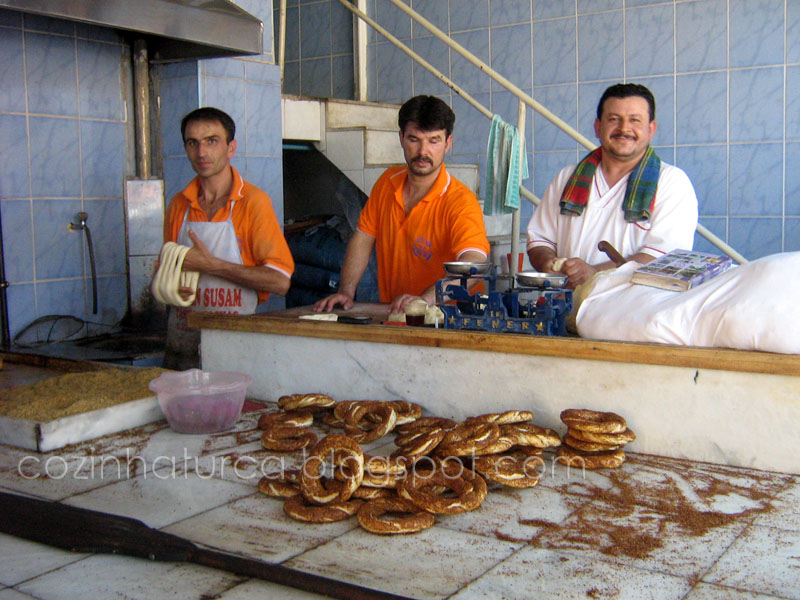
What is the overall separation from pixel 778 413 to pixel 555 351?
605mm

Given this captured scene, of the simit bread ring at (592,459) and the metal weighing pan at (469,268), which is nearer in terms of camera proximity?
the simit bread ring at (592,459)

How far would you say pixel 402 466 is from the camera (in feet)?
6.83

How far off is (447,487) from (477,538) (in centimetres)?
25

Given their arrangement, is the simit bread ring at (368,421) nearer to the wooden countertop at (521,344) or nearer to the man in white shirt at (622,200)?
the wooden countertop at (521,344)

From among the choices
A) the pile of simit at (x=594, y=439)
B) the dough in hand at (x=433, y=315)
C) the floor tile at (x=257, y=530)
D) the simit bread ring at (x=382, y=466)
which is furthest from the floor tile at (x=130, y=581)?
the dough in hand at (x=433, y=315)

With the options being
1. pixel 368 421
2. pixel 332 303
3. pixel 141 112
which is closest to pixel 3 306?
pixel 141 112

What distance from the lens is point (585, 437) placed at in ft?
7.32

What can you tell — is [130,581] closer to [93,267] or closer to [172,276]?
[172,276]

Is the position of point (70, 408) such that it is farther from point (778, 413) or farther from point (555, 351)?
point (778, 413)

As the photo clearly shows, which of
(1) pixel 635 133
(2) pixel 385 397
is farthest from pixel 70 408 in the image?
(1) pixel 635 133

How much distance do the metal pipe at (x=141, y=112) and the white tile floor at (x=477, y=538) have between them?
301 centimetres

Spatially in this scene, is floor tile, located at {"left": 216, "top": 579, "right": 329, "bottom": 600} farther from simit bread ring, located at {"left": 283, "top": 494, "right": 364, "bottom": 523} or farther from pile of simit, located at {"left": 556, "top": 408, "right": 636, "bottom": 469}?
pile of simit, located at {"left": 556, "top": 408, "right": 636, "bottom": 469}

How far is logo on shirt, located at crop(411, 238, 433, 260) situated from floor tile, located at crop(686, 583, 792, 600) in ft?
7.70

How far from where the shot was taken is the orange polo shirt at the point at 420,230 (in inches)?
141
